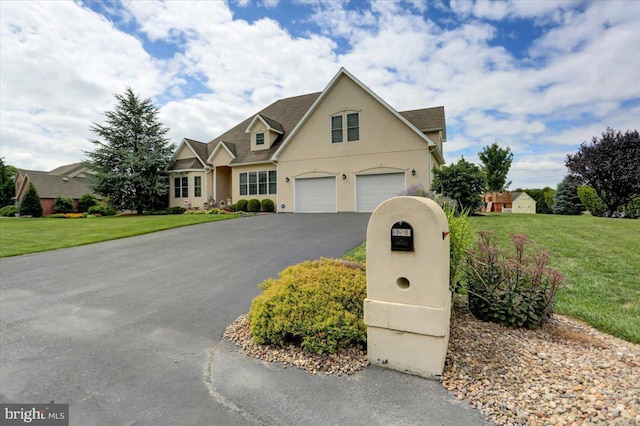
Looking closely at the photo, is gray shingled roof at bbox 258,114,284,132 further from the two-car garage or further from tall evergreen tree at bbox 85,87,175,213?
tall evergreen tree at bbox 85,87,175,213

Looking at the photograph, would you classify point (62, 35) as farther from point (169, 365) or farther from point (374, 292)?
point (374, 292)

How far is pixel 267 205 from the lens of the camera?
19.0 metres

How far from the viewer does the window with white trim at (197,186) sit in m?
22.0

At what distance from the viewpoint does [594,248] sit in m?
7.12

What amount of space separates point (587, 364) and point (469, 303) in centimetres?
124

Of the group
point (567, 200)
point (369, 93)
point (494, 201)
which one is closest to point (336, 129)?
point (369, 93)

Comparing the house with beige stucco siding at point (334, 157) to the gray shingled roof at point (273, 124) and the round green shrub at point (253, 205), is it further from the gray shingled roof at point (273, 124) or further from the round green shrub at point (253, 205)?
the round green shrub at point (253, 205)

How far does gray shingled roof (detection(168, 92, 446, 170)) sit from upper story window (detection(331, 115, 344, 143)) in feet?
15.3

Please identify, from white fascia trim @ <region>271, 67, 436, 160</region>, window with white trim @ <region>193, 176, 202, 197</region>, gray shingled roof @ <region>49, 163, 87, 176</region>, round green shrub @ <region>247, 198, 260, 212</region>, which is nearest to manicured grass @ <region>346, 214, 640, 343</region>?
white fascia trim @ <region>271, 67, 436, 160</region>

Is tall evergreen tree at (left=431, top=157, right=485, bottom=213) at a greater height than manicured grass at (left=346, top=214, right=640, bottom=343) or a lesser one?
greater

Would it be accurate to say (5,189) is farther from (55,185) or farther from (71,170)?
(55,185)

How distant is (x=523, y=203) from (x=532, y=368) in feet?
143

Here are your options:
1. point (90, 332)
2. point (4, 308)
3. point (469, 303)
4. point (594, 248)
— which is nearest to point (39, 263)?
point (4, 308)

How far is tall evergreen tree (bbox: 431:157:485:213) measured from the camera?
13633mm
